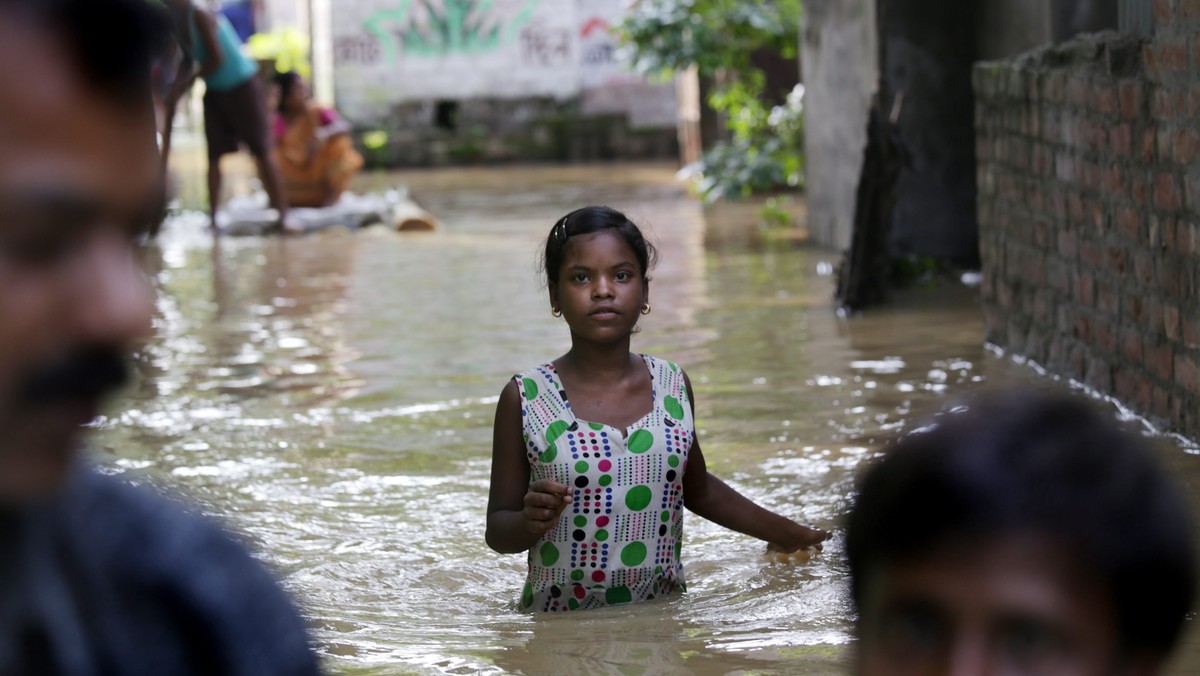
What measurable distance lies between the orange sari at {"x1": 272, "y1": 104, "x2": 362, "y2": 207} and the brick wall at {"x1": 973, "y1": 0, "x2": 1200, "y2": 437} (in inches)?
331

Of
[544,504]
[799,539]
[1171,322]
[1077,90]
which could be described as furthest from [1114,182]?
[544,504]

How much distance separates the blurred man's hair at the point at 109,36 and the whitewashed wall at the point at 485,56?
956 inches

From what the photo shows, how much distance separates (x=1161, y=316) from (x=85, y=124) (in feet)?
17.2

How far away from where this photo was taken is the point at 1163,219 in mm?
5543

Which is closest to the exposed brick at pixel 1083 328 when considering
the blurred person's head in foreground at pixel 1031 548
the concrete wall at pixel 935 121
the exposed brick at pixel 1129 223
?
the exposed brick at pixel 1129 223

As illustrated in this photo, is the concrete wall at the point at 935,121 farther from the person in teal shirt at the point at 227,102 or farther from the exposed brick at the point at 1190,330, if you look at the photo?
the person in teal shirt at the point at 227,102

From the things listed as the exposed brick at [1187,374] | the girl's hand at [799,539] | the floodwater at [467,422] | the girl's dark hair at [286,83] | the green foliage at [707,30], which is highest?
the green foliage at [707,30]

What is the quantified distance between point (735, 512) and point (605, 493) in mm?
Result: 370

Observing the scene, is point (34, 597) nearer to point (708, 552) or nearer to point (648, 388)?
point (648, 388)

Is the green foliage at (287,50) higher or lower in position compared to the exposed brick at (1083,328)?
higher

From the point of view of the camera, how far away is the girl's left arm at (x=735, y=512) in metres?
3.94

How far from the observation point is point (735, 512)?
3996 mm

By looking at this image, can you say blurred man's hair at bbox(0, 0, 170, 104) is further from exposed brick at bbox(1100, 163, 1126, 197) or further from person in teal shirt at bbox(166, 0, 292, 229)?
person in teal shirt at bbox(166, 0, 292, 229)

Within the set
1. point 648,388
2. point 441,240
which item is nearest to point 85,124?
point 648,388
